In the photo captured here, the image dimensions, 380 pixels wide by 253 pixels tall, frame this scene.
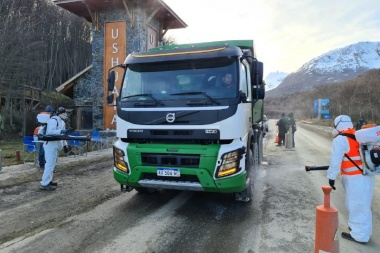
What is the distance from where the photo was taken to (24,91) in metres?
30.8

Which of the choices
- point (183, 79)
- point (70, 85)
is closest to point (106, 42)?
point (70, 85)

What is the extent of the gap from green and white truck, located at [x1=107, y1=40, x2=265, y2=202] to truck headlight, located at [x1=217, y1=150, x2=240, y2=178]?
15 mm

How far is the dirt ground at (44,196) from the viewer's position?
4.63 m

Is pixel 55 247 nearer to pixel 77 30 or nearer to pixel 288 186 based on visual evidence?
pixel 288 186

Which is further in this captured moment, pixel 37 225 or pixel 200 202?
pixel 200 202

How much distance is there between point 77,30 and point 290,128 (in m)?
43.6

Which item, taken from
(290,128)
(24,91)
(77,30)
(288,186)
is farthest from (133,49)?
(77,30)

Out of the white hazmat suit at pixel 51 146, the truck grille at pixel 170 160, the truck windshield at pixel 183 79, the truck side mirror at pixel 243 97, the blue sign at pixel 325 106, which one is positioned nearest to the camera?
the truck grille at pixel 170 160

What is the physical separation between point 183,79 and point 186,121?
0.83m

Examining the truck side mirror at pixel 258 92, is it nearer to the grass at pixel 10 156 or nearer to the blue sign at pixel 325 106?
the grass at pixel 10 156

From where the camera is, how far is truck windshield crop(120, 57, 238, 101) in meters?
4.81

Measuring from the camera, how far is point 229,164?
14.7ft

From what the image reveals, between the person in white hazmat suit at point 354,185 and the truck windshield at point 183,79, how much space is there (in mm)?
1706

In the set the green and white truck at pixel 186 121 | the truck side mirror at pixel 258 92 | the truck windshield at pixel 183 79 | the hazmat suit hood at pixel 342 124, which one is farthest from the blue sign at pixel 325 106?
the truck windshield at pixel 183 79
